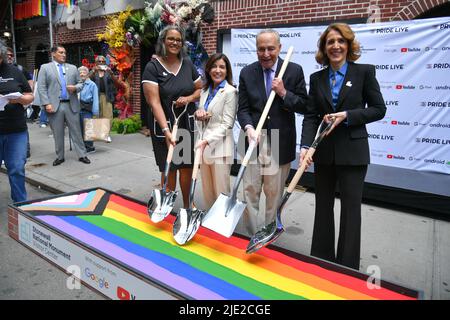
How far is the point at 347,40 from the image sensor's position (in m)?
2.40

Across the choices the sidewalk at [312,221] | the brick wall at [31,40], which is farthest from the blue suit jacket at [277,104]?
the brick wall at [31,40]

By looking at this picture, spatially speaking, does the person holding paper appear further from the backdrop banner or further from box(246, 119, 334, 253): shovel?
the backdrop banner

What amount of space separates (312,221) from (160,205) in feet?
6.80

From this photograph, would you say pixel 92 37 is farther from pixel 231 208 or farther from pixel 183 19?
pixel 231 208

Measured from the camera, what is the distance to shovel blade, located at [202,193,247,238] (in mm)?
2529

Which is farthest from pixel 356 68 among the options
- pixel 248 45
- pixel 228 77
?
pixel 248 45

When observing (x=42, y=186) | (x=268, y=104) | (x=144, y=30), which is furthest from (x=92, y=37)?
(x=268, y=104)

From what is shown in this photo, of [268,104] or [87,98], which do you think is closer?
[268,104]

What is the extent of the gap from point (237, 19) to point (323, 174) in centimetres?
500

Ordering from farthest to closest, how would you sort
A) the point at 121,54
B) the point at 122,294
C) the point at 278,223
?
1. the point at 121,54
2. the point at 278,223
3. the point at 122,294

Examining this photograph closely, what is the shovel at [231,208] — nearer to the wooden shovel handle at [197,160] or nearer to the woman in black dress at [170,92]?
the wooden shovel handle at [197,160]

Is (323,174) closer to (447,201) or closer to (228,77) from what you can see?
(228,77)

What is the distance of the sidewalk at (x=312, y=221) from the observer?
3.11 metres

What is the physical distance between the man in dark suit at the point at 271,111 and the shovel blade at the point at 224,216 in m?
0.44
